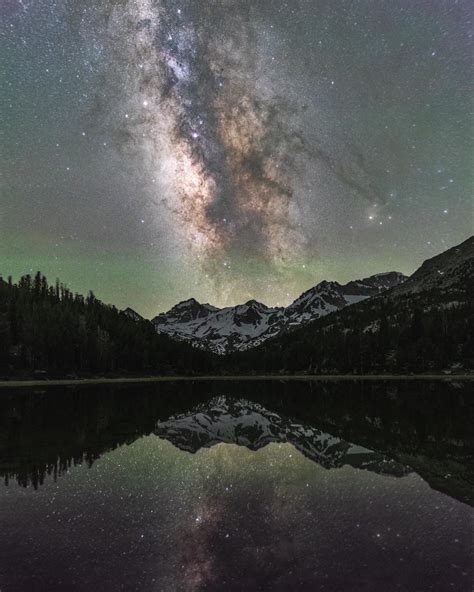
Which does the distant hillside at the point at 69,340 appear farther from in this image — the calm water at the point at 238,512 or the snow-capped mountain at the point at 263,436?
the calm water at the point at 238,512

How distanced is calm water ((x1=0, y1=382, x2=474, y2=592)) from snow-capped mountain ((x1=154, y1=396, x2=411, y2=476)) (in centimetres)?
19

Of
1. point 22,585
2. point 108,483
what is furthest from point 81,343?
point 22,585

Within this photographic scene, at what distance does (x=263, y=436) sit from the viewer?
102ft

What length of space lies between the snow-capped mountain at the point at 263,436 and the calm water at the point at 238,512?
0.19 m

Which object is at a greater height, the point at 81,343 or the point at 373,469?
the point at 81,343

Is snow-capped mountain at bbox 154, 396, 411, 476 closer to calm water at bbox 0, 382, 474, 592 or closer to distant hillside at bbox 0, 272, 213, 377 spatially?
calm water at bbox 0, 382, 474, 592

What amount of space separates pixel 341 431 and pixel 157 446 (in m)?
13.1

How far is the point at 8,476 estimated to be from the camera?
18.4m

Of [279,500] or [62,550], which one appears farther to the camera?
[279,500]

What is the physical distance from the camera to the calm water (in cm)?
973

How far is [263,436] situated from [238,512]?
17299 millimetres

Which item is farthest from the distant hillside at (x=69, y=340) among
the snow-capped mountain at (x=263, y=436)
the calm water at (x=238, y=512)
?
the calm water at (x=238, y=512)

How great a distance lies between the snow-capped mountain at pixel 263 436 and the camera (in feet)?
71.7

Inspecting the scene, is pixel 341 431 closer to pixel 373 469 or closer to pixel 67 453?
pixel 373 469
